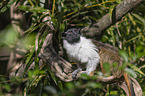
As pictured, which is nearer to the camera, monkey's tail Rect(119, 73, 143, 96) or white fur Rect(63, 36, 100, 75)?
monkey's tail Rect(119, 73, 143, 96)

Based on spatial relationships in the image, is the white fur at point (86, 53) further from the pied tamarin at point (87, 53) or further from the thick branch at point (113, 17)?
the thick branch at point (113, 17)

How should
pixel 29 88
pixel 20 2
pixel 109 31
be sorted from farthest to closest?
pixel 109 31
pixel 20 2
pixel 29 88

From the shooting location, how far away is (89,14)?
207cm

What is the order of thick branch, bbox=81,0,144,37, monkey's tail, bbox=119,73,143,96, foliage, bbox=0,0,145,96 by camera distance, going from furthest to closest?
1. thick branch, bbox=81,0,144,37
2. foliage, bbox=0,0,145,96
3. monkey's tail, bbox=119,73,143,96

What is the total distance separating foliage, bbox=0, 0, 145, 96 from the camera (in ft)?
4.83

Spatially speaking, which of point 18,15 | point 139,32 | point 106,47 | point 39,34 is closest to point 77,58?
point 106,47

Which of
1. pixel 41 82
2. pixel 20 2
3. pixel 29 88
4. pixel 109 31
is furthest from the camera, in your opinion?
pixel 109 31

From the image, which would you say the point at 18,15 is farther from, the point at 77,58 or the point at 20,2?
the point at 77,58

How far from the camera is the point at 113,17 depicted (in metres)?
1.65

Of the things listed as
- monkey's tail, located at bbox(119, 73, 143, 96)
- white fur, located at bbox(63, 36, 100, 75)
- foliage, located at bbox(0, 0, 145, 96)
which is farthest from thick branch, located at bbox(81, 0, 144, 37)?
monkey's tail, located at bbox(119, 73, 143, 96)

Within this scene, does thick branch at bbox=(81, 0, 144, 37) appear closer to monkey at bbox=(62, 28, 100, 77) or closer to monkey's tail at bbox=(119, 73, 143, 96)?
monkey at bbox=(62, 28, 100, 77)

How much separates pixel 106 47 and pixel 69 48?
1.20 ft

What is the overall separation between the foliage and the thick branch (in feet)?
0.33

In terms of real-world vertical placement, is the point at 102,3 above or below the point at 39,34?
above
